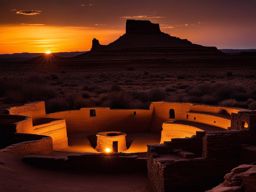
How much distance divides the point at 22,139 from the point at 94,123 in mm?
9134

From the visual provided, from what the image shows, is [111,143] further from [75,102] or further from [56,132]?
[75,102]

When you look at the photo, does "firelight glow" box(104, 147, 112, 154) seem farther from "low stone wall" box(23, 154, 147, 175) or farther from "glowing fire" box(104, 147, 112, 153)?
"low stone wall" box(23, 154, 147, 175)

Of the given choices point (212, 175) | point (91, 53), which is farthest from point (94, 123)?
point (91, 53)

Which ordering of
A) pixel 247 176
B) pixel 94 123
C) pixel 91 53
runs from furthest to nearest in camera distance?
pixel 91 53, pixel 94 123, pixel 247 176

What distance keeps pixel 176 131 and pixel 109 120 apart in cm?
556

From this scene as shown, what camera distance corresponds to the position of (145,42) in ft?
334

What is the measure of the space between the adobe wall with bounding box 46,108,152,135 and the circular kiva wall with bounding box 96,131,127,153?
320 cm

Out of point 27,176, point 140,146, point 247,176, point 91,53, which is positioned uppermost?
point 91,53

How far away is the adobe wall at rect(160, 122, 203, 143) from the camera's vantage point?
1839 centimetres

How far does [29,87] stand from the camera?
3081 cm

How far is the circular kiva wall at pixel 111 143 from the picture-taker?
62.9 feet

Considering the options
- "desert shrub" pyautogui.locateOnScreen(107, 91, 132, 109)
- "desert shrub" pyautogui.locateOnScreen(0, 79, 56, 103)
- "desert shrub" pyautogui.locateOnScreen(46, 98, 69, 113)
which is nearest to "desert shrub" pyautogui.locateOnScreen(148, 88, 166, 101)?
"desert shrub" pyautogui.locateOnScreen(107, 91, 132, 109)

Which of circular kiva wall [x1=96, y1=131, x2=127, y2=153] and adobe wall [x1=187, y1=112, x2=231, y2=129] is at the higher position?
adobe wall [x1=187, y1=112, x2=231, y2=129]

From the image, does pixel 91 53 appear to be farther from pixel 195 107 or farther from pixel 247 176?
pixel 247 176
